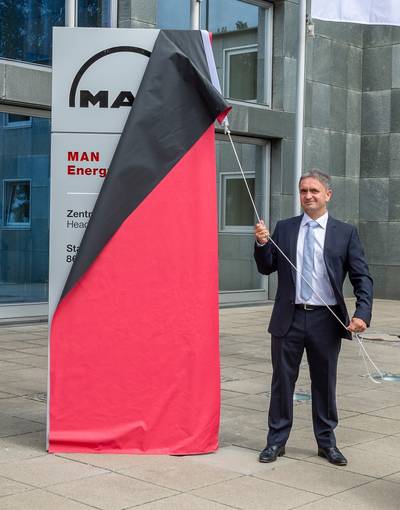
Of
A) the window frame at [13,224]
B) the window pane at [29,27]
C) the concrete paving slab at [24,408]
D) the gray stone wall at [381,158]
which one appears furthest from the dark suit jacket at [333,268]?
the gray stone wall at [381,158]

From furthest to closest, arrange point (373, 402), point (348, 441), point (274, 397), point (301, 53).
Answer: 1. point (301, 53)
2. point (373, 402)
3. point (348, 441)
4. point (274, 397)

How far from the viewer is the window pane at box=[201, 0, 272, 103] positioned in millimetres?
17406

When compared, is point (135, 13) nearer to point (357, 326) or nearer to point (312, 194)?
point (312, 194)

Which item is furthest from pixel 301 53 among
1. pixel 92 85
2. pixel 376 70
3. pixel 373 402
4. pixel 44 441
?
pixel 376 70

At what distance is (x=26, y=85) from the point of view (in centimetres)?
1366

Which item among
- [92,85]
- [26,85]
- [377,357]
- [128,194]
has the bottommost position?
[377,357]

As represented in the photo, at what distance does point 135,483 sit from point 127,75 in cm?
273

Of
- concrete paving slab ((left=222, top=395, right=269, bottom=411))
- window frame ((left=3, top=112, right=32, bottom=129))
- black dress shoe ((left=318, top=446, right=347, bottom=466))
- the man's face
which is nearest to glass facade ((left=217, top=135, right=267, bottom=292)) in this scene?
window frame ((left=3, top=112, right=32, bottom=129))

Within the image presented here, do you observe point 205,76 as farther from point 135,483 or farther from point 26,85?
point 26,85

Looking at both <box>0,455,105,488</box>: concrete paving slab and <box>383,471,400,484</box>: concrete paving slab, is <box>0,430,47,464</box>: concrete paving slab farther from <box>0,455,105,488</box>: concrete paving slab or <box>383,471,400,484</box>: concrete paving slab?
<box>383,471,400,484</box>: concrete paving slab

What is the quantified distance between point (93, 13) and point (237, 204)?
478cm

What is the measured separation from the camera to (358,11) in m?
11.0

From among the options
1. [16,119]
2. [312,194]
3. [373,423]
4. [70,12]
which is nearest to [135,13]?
[70,12]

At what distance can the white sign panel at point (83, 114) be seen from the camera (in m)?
6.26
